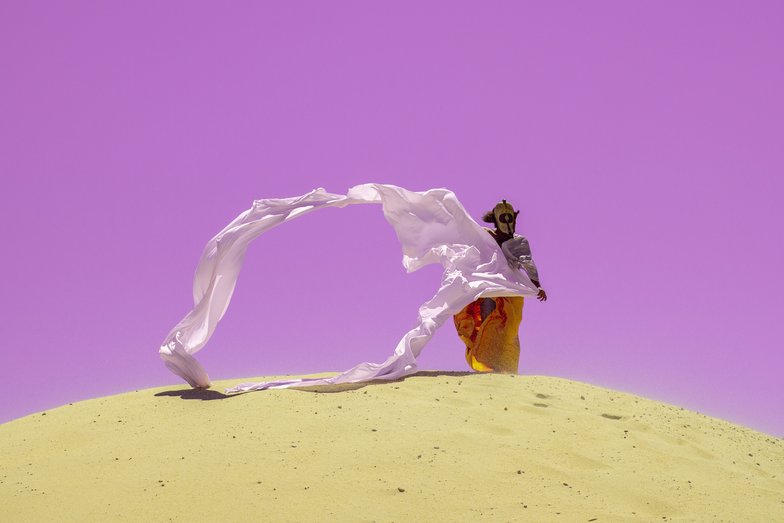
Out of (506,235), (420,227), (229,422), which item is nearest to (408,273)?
(420,227)

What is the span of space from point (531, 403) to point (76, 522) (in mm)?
3995

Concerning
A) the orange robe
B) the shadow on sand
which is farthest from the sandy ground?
the orange robe

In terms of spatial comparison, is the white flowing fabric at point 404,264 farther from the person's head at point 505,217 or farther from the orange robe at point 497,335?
the orange robe at point 497,335

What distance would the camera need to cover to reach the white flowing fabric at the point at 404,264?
8.69m

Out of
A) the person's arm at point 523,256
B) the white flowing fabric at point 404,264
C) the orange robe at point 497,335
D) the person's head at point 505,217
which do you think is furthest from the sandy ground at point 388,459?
the person's head at point 505,217

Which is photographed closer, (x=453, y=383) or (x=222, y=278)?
(x=453, y=383)

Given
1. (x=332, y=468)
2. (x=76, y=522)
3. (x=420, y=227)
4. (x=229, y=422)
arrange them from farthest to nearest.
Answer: (x=420, y=227), (x=229, y=422), (x=332, y=468), (x=76, y=522)

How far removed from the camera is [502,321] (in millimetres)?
10039

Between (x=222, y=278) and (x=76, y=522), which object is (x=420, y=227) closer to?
(x=222, y=278)

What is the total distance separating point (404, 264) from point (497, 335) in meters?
1.40

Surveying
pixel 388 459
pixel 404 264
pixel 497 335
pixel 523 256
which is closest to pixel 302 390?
pixel 388 459

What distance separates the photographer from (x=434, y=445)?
6.44 m

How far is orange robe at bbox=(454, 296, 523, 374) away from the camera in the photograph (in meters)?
10.0

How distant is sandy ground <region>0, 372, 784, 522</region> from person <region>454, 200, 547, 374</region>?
1.67 m
